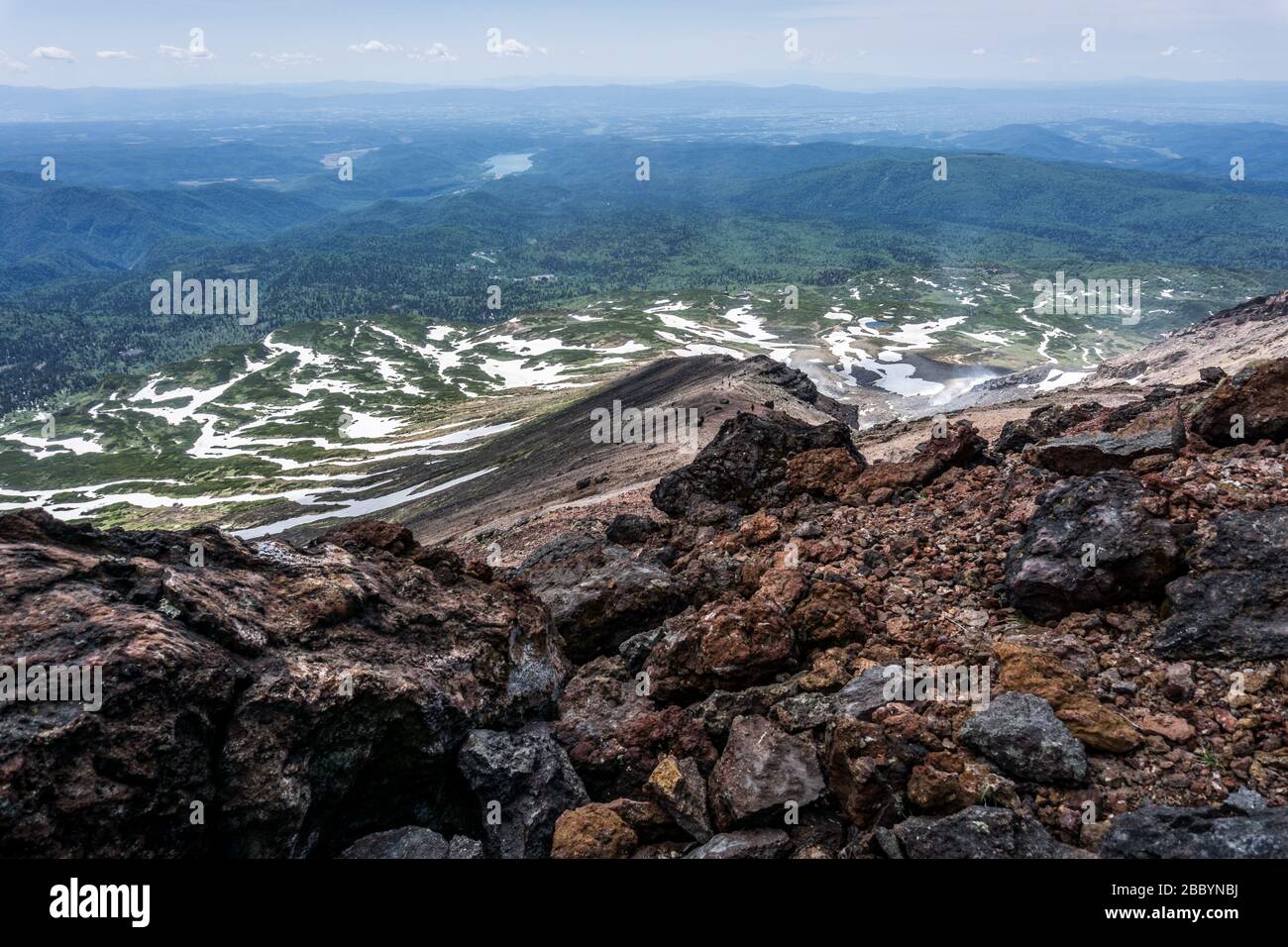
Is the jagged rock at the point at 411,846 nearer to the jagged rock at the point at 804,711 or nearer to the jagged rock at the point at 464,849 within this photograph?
the jagged rock at the point at 464,849

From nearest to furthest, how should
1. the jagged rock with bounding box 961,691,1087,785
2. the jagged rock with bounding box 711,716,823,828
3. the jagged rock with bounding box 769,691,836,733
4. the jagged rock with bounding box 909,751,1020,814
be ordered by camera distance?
the jagged rock with bounding box 909,751,1020,814 → the jagged rock with bounding box 961,691,1087,785 → the jagged rock with bounding box 711,716,823,828 → the jagged rock with bounding box 769,691,836,733

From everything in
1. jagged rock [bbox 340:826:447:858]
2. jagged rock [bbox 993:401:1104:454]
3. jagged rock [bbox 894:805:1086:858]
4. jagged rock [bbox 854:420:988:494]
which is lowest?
jagged rock [bbox 340:826:447:858]

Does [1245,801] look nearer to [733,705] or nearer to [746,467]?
[733,705]

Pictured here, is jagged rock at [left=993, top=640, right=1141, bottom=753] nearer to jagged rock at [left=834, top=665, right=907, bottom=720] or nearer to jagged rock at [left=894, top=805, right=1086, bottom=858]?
jagged rock at [left=834, top=665, right=907, bottom=720]

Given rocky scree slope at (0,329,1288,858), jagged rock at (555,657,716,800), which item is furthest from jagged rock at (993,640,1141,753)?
jagged rock at (555,657,716,800)
